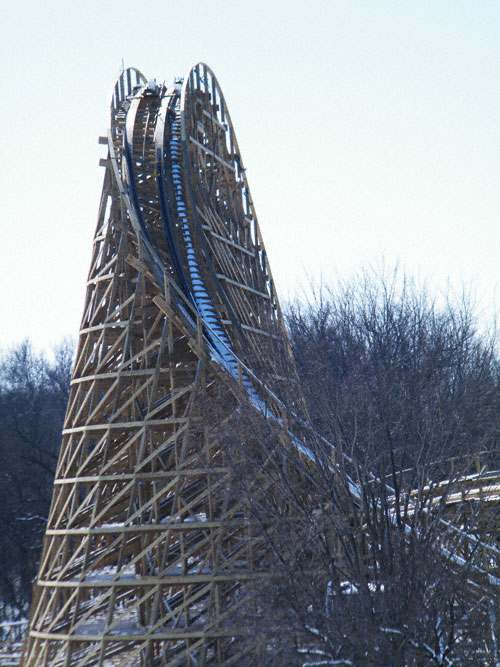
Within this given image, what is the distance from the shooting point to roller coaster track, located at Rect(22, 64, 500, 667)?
13266mm

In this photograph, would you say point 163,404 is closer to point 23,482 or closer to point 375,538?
point 375,538

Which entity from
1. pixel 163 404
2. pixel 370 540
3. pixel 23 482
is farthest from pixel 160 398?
pixel 23 482

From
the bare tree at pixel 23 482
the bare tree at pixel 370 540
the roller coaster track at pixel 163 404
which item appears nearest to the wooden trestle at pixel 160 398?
the roller coaster track at pixel 163 404

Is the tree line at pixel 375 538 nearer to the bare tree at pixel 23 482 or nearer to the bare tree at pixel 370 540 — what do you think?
the bare tree at pixel 370 540

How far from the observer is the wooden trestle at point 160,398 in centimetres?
1345

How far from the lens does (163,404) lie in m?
14.6

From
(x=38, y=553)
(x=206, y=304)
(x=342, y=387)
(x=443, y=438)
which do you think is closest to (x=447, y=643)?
(x=443, y=438)

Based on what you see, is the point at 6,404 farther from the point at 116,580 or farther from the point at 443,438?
the point at 443,438

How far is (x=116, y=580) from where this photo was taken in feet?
44.5

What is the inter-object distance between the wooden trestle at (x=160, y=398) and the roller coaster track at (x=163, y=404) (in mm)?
52

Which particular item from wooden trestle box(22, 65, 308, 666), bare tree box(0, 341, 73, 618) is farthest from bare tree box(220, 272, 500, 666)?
bare tree box(0, 341, 73, 618)

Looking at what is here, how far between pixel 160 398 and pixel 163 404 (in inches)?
104

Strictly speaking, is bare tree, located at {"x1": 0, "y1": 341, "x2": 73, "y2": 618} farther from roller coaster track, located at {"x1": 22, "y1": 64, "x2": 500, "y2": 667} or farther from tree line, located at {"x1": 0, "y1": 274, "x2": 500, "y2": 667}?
tree line, located at {"x1": 0, "y1": 274, "x2": 500, "y2": 667}

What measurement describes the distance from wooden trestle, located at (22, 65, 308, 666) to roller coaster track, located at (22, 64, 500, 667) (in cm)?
5
